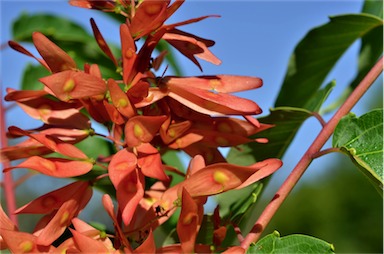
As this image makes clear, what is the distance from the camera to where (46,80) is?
572 mm

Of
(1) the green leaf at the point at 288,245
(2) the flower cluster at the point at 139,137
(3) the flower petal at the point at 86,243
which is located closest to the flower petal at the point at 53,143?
(2) the flower cluster at the point at 139,137

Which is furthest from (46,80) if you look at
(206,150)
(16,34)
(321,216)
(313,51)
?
(321,216)

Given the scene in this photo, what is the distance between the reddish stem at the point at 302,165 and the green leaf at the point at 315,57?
23 cm

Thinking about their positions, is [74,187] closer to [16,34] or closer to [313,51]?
[313,51]

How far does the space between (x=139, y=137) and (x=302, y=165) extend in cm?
18

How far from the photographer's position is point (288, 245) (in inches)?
23.0

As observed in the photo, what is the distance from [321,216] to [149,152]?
428 inches

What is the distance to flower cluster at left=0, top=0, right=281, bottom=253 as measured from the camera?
0.57 m

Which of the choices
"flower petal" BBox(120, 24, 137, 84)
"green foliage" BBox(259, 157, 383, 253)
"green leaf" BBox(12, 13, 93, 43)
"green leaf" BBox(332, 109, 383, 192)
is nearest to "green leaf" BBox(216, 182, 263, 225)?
"green leaf" BBox(332, 109, 383, 192)

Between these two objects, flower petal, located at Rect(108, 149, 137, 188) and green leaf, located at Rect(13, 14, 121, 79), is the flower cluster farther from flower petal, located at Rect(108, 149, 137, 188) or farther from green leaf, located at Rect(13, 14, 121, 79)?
green leaf, located at Rect(13, 14, 121, 79)

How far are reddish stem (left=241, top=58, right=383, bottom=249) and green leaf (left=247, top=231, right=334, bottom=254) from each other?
2 cm

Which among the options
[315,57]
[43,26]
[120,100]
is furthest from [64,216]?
[43,26]

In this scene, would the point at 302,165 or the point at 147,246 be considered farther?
the point at 302,165

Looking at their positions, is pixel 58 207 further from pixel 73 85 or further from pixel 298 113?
pixel 298 113
